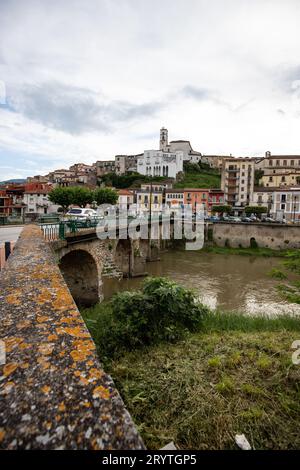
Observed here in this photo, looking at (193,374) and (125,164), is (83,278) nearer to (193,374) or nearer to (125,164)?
(193,374)

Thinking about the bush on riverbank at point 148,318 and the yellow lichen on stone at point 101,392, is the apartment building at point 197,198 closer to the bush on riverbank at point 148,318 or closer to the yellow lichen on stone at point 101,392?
the bush on riverbank at point 148,318

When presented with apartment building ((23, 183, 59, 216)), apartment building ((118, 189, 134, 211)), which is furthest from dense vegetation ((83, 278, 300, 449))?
apartment building ((118, 189, 134, 211))

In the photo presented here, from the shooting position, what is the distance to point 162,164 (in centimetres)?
8444

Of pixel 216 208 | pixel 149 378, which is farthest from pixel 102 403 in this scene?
pixel 216 208

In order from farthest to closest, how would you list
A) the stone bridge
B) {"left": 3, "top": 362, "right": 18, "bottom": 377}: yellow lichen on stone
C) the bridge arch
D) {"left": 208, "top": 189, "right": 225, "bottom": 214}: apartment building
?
{"left": 208, "top": 189, "right": 225, "bottom": 214}: apartment building → the bridge arch → the stone bridge → {"left": 3, "top": 362, "right": 18, "bottom": 377}: yellow lichen on stone

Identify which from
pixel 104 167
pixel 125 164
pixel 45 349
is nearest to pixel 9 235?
pixel 45 349

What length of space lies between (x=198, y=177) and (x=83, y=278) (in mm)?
77540

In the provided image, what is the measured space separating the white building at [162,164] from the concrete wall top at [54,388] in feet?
277

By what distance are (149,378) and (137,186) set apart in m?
74.1

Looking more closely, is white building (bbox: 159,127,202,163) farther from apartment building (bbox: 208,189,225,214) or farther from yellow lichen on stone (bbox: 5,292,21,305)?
yellow lichen on stone (bbox: 5,292,21,305)

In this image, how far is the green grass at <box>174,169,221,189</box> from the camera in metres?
77.6

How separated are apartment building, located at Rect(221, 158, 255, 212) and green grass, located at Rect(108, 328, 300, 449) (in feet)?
186

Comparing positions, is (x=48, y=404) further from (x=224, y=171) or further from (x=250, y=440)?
(x=224, y=171)

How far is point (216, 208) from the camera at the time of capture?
169 feet
